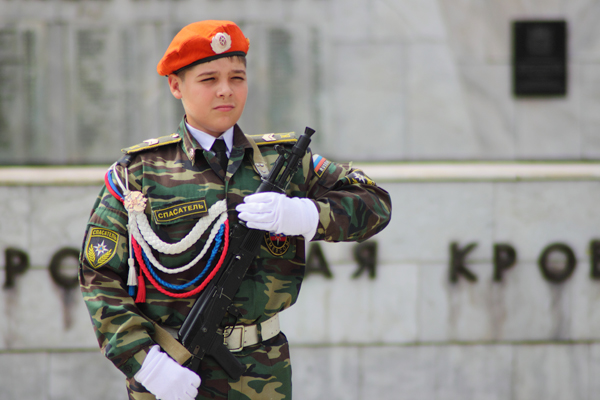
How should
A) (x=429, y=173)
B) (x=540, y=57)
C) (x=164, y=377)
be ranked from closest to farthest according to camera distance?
(x=164, y=377) < (x=429, y=173) < (x=540, y=57)

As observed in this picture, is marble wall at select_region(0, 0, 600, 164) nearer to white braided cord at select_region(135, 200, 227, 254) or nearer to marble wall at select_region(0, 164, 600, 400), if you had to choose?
marble wall at select_region(0, 164, 600, 400)

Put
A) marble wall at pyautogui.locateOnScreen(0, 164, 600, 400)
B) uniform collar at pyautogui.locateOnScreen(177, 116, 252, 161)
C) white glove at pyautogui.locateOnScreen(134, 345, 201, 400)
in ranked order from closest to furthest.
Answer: white glove at pyautogui.locateOnScreen(134, 345, 201, 400)
uniform collar at pyautogui.locateOnScreen(177, 116, 252, 161)
marble wall at pyautogui.locateOnScreen(0, 164, 600, 400)

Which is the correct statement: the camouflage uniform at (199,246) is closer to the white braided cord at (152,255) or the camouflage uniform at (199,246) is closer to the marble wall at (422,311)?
the white braided cord at (152,255)

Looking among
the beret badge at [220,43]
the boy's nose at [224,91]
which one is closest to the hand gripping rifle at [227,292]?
the boy's nose at [224,91]

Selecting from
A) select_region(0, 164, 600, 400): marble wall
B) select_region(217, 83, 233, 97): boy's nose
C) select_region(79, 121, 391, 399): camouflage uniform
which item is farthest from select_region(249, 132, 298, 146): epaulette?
select_region(0, 164, 600, 400): marble wall

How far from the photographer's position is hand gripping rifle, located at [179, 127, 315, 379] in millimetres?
1938

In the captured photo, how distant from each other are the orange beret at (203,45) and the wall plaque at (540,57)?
140 inches

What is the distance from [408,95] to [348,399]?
8.99 feet

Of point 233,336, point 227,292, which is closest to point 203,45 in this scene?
point 227,292

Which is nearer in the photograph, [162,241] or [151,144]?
[162,241]

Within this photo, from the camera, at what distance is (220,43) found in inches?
76.9

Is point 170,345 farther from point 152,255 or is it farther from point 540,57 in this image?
point 540,57

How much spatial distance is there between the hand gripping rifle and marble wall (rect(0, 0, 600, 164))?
2771mm

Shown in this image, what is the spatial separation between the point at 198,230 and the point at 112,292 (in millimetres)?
377
